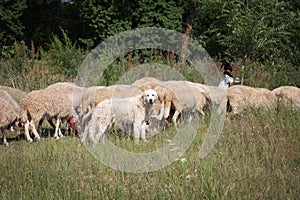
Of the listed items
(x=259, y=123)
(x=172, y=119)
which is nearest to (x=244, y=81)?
(x=172, y=119)

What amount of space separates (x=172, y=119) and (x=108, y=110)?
6.59 feet

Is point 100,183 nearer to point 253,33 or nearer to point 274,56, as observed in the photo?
point 253,33

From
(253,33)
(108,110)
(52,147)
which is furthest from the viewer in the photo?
(253,33)

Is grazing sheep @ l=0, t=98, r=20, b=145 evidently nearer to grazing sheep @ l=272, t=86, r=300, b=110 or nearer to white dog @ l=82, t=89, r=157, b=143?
white dog @ l=82, t=89, r=157, b=143

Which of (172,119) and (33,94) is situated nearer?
(33,94)

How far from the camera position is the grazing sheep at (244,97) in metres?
9.33

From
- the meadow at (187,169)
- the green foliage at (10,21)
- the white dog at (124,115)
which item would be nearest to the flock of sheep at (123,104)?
the white dog at (124,115)

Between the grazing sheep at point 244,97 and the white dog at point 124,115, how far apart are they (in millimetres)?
2106

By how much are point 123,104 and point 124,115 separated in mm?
205

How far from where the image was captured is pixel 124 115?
319 inches

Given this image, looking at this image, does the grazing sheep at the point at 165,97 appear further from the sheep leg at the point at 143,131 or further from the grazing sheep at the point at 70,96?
the grazing sheep at the point at 70,96

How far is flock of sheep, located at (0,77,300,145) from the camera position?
26.4 ft

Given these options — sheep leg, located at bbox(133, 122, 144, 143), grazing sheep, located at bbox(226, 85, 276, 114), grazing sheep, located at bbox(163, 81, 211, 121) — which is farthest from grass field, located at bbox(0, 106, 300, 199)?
grazing sheep, located at bbox(163, 81, 211, 121)

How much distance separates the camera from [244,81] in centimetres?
1403
